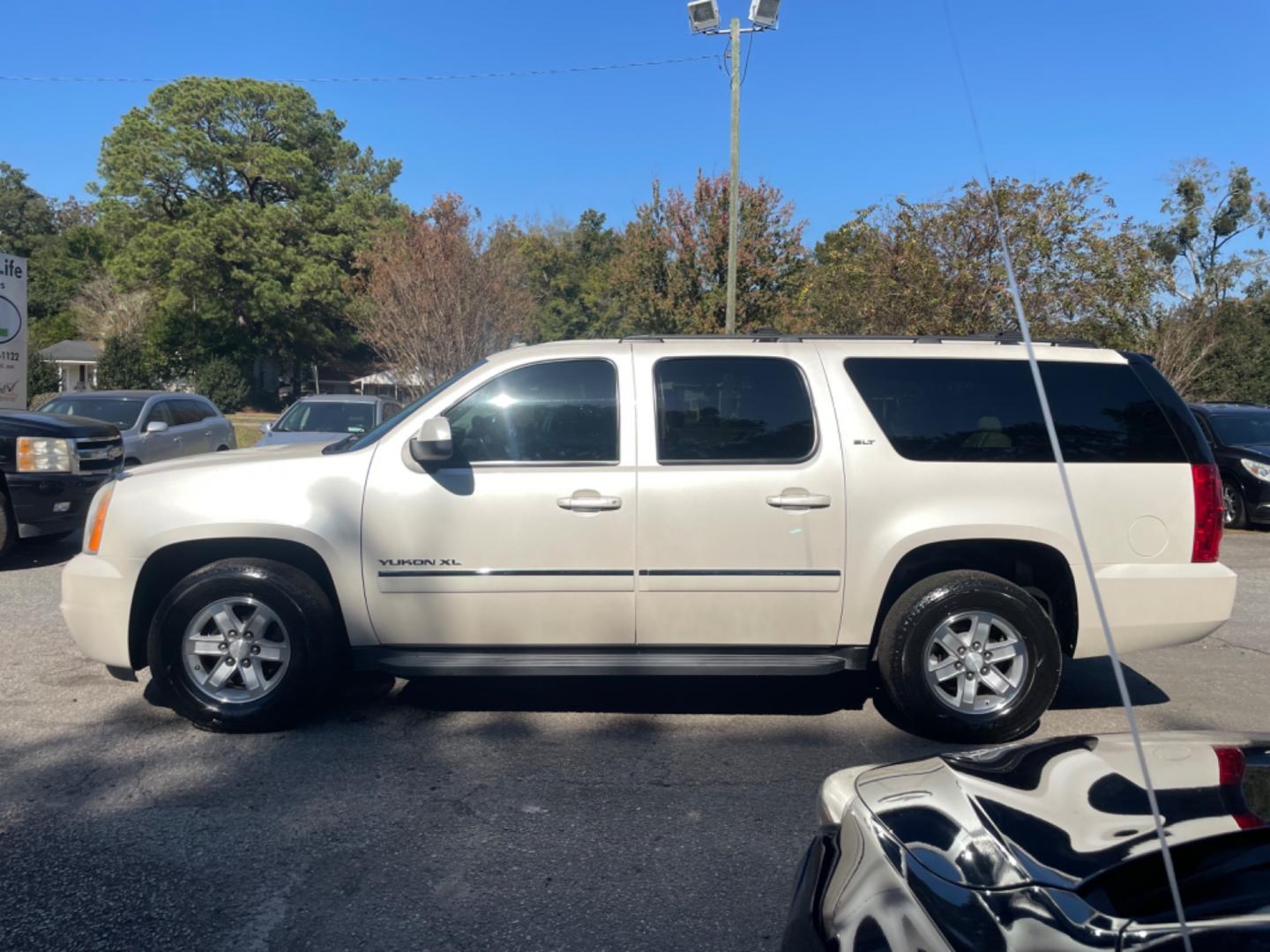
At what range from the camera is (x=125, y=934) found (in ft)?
10.4

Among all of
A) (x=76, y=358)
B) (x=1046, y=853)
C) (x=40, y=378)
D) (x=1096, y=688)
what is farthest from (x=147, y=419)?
(x=76, y=358)

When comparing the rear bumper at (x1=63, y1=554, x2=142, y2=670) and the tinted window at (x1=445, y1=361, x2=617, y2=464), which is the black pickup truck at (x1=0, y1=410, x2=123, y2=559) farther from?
the tinted window at (x1=445, y1=361, x2=617, y2=464)

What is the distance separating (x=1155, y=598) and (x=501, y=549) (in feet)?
10.7

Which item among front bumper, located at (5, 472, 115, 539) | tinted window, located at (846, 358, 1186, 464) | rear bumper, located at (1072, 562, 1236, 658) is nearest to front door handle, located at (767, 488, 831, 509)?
tinted window, located at (846, 358, 1186, 464)

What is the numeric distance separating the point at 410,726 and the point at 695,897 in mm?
2160

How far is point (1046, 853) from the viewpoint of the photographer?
192 centimetres

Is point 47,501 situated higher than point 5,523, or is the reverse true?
point 47,501

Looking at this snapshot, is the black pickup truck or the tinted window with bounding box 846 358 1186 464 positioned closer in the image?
the tinted window with bounding box 846 358 1186 464

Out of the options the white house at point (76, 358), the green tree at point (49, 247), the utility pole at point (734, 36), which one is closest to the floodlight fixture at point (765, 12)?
the utility pole at point (734, 36)

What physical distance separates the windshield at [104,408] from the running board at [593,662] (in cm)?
973

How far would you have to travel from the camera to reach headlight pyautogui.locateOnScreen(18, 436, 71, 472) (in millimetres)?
8992

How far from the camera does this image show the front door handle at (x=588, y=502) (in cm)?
488

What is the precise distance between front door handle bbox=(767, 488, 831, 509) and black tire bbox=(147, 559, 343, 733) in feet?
7.46

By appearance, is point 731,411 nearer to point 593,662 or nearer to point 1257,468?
point 593,662
